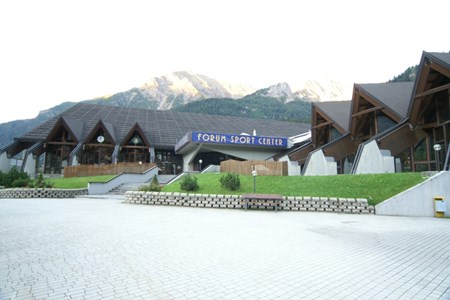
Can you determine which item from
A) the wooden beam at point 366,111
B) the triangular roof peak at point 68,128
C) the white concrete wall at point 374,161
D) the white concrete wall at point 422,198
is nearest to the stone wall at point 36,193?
the triangular roof peak at point 68,128

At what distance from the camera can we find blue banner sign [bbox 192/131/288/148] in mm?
31469

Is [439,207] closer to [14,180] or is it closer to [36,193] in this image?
[36,193]

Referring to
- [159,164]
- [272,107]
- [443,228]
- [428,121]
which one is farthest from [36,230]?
[272,107]

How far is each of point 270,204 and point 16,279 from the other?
11.2 metres

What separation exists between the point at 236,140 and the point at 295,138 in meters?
9.36

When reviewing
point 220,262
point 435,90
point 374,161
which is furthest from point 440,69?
point 220,262

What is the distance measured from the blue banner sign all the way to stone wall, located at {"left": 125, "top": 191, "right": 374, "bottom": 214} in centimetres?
1499

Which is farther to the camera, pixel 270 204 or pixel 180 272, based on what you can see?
pixel 270 204

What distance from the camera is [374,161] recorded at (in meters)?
20.6

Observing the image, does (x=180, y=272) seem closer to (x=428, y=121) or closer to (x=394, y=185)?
(x=394, y=185)

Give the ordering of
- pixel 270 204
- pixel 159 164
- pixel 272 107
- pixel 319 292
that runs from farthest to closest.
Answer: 1. pixel 272 107
2. pixel 159 164
3. pixel 270 204
4. pixel 319 292

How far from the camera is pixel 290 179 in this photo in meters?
18.1

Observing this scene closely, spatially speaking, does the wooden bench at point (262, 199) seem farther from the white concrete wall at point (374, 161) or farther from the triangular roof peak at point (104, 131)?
the triangular roof peak at point (104, 131)

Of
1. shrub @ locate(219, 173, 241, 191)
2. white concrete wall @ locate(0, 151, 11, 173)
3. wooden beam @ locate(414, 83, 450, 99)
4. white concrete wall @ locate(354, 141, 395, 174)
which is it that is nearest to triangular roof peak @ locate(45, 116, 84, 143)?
white concrete wall @ locate(0, 151, 11, 173)
